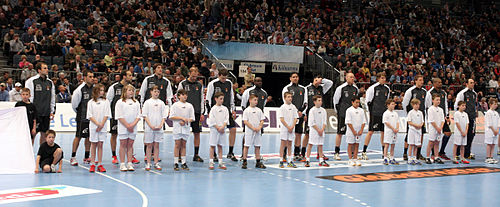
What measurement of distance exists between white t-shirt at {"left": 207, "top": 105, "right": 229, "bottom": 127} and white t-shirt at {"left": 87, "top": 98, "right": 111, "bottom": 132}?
1952 mm

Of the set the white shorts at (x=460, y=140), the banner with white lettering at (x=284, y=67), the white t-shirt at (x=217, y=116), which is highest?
the banner with white lettering at (x=284, y=67)

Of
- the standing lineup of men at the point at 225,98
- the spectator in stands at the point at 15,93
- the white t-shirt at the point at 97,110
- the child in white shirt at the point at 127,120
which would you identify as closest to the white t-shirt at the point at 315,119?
the standing lineup of men at the point at 225,98

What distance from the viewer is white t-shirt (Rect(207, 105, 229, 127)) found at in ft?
34.4

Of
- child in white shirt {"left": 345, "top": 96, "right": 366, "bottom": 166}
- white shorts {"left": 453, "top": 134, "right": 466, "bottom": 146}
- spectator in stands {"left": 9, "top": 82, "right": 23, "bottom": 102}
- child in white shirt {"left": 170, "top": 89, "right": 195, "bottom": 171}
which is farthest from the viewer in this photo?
spectator in stands {"left": 9, "top": 82, "right": 23, "bottom": 102}

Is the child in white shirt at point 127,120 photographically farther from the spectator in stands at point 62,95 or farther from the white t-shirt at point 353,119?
the spectator in stands at point 62,95

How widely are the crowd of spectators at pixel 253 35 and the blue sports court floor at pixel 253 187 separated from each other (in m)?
4.40

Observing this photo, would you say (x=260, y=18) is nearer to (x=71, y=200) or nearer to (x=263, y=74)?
(x=263, y=74)

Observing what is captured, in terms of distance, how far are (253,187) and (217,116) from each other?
2.35 meters

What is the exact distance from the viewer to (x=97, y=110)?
32.5 ft

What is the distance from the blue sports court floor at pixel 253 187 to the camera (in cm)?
736

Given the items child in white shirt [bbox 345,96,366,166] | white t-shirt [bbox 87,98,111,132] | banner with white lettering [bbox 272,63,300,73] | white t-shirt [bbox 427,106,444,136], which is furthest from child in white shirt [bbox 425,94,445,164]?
banner with white lettering [bbox 272,63,300,73]

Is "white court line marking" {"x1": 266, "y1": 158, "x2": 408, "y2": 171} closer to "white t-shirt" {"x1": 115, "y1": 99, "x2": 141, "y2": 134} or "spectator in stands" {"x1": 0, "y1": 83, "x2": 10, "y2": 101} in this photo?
"white t-shirt" {"x1": 115, "y1": 99, "x2": 141, "y2": 134}

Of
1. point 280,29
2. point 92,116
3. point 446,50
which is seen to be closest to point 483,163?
point 92,116

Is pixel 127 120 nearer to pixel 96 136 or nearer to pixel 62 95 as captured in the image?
pixel 96 136
